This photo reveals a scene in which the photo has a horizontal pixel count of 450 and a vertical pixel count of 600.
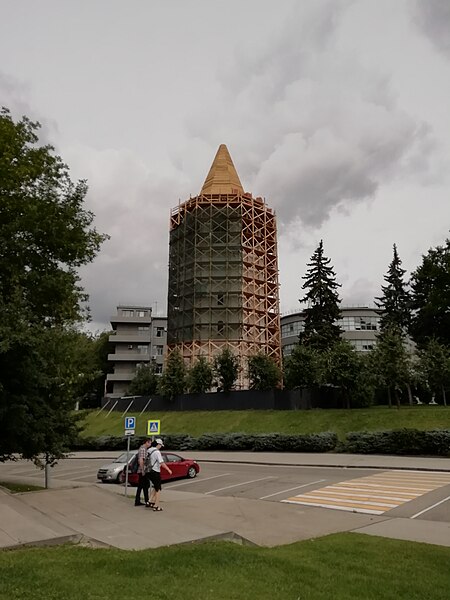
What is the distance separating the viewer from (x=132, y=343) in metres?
85.9

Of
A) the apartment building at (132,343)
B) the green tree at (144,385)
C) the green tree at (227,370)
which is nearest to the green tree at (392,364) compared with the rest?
the green tree at (227,370)

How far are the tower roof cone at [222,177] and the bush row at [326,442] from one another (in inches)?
1406

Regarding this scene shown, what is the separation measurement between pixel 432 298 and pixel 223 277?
22546 millimetres

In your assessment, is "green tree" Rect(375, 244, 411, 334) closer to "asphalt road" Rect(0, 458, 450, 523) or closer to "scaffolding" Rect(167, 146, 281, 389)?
"scaffolding" Rect(167, 146, 281, 389)

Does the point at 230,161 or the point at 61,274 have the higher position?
the point at 230,161

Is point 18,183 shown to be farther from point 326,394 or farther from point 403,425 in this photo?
point 326,394

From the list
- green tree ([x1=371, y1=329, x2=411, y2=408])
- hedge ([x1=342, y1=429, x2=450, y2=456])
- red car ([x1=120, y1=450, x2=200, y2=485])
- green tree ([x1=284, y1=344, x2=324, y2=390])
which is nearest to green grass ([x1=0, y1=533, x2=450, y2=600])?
red car ([x1=120, y1=450, x2=200, y2=485])

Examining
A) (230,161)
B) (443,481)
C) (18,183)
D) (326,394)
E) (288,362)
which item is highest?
(230,161)

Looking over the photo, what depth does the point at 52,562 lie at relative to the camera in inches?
266

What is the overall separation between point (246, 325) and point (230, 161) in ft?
81.2

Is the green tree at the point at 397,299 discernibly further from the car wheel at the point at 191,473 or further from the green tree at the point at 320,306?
the car wheel at the point at 191,473

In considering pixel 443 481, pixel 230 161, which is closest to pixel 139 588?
pixel 443 481

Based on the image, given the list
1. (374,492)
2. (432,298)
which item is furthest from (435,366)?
(374,492)

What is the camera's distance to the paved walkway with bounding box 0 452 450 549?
30.9 feet
